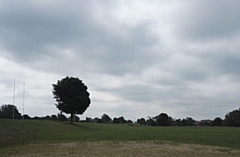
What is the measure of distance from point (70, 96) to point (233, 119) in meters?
82.1

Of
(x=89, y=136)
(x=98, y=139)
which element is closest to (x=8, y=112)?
(x=89, y=136)

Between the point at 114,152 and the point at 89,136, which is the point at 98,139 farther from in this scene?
the point at 114,152

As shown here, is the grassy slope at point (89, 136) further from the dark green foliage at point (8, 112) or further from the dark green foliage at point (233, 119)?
the dark green foliage at point (233, 119)

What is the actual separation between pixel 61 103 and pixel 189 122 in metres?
88.1

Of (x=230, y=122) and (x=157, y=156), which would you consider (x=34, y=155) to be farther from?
(x=230, y=122)

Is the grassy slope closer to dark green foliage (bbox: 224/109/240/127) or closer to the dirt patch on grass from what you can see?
the dirt patch on grass

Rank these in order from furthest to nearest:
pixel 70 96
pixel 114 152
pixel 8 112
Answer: pixel 8 112, pixel 70 96, pixel 114 152

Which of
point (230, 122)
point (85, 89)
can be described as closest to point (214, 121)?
point (230, 122)

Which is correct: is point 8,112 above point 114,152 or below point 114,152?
above

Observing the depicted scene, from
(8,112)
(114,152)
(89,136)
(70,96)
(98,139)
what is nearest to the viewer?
(114,152)

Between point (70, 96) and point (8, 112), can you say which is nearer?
point (70, 96)

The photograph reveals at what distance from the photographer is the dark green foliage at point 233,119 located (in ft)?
426

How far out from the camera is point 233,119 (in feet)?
432

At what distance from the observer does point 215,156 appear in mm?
20000
